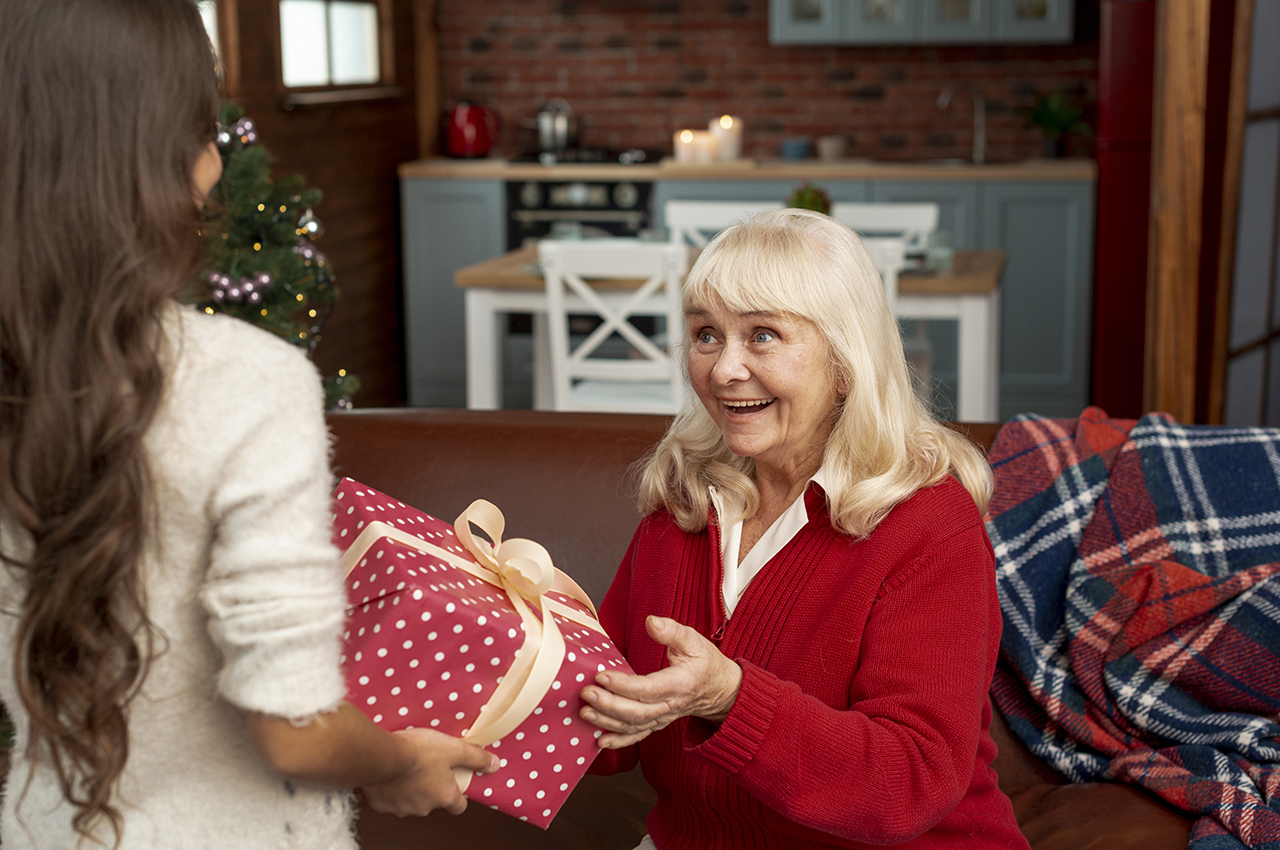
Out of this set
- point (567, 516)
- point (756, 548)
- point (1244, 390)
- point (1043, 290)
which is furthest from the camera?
point (1043, 290)

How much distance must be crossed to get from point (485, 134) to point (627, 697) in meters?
5.08

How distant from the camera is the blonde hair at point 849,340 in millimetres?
1243

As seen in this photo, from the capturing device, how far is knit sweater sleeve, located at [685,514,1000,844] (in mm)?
1107

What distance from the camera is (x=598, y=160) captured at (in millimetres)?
5535

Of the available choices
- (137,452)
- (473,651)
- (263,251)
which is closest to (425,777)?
(473,651)

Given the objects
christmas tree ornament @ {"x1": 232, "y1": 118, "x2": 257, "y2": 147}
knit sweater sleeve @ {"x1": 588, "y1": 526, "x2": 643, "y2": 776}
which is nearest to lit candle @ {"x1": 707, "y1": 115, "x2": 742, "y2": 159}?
christmas tree ornament @ {"x1": 232, "y1": 118, "x2": 257, "y2": 147}

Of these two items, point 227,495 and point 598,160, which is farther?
point 598,160

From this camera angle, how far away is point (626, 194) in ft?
17.9

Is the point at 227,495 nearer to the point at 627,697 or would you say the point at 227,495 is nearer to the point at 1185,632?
the point at 627,697

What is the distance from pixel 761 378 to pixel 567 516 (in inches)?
25.3

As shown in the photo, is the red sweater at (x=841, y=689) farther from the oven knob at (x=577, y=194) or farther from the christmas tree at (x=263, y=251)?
the oven knob at (x=577, y=194)

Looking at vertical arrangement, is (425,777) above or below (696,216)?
below

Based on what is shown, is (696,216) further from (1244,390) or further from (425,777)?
(425,777)

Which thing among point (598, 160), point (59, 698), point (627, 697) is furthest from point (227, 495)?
point (598, 160)
